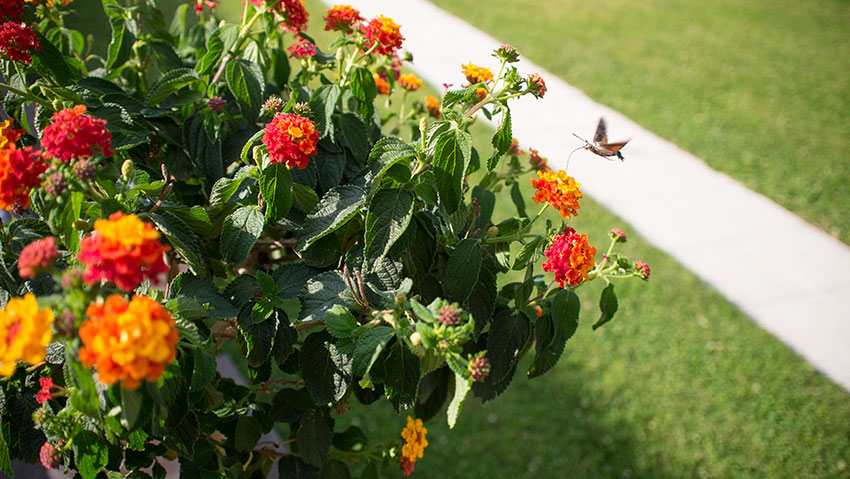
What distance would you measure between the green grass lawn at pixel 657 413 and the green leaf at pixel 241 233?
158 cm

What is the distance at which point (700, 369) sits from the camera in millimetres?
2818

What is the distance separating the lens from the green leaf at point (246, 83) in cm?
122

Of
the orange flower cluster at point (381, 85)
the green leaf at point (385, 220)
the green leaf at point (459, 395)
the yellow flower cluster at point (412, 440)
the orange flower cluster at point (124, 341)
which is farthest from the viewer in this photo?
the orange flower cluster at point (381, 85)


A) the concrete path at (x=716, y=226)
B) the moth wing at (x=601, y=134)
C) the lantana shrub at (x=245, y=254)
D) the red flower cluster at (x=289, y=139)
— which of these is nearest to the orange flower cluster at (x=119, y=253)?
the lantana shrub at (x=245, y=254)

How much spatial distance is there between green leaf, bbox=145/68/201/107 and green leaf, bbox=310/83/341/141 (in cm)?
23

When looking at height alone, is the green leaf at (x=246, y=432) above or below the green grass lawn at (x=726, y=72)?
above

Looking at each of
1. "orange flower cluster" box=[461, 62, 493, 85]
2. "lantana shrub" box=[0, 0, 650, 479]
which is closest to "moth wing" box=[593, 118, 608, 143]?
"lantana shrub" box=[0, 0, 650, 479]

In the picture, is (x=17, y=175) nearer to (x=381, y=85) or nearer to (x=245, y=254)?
(x=245, y=254)

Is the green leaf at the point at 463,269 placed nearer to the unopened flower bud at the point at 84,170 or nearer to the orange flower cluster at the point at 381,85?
the unopened flower bud at the point at 84,170

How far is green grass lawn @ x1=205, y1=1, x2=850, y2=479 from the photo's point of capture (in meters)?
2.39

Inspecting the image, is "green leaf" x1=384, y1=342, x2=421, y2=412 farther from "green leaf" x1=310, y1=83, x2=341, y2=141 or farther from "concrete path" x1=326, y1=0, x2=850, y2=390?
"concrete path" x1=326, y1=0, x2=850, y2=390

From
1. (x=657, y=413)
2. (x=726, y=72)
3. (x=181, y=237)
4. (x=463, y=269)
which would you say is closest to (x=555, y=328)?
(x=463, y=269)

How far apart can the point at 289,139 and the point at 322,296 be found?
261 millimetres

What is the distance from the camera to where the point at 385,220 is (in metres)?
0.98
